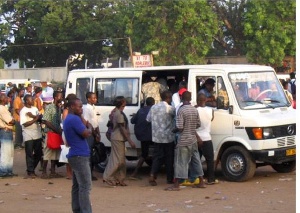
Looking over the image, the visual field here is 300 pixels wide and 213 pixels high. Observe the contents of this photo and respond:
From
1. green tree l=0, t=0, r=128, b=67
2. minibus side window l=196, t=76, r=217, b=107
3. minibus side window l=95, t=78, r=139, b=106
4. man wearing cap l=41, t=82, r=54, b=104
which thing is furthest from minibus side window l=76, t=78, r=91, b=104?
green tree l=0, t=0, r=128, b=67

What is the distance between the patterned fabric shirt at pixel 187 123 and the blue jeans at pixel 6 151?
3.84 meters

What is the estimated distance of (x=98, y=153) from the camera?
44.7 ft

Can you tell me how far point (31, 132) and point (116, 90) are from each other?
1956 mm

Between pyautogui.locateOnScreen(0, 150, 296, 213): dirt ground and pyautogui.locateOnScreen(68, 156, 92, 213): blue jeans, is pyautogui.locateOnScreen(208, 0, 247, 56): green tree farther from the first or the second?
pyautogui.locateOnScreen(68, 156, 92, 213): blue jeans

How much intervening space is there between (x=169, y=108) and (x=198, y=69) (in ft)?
3.78

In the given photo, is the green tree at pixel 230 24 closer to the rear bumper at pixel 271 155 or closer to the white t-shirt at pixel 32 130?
the white t-shirt at pixel 32 130

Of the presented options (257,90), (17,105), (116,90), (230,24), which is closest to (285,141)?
(257,90)

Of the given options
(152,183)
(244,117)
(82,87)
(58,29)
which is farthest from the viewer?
(58,29)

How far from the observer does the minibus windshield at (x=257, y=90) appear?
1227cm

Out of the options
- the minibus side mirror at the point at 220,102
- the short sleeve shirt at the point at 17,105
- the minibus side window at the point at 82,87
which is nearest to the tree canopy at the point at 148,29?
the short sleeve shirt at the point at 17,105

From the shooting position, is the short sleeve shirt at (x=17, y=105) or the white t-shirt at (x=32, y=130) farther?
the short sleeve shirt at (x=17, y=105)

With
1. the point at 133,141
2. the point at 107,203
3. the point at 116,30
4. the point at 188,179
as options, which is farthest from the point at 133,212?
the point at 116,30

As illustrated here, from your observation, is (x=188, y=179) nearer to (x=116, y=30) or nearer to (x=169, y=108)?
(x=169, y=108)

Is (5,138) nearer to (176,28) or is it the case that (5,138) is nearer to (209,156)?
(209,156)
